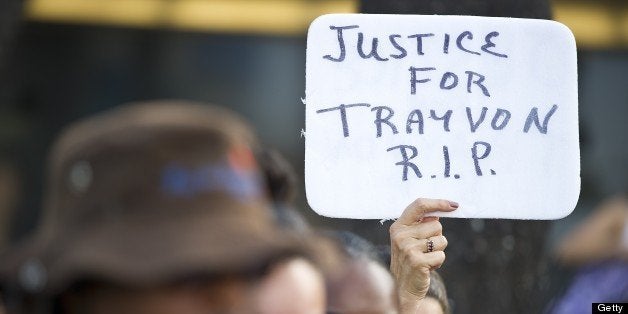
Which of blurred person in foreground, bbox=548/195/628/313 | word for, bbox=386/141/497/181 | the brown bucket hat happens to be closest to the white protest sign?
word for, bbox=386/141/497/181

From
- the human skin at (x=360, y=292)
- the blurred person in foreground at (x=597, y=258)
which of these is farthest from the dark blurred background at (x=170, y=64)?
the human skin at (x=360, y=292)

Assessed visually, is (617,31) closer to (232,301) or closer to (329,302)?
(329,302)

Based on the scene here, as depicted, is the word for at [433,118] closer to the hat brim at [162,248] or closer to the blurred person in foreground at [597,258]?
the blurred person in foreground at [597,258]

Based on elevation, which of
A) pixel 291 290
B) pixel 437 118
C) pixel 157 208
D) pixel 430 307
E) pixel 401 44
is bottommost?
pixel 430 307

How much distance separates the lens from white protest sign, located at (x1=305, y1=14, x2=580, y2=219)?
2.15m

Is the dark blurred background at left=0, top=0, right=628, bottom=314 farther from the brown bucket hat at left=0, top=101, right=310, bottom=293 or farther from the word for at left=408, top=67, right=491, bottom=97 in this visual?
the brown bucket hat at left=0, top=101, right=310, bottom=293

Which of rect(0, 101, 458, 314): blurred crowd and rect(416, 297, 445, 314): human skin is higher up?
rect(0, 101, 458, 314): blurred crowd

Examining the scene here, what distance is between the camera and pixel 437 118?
2195mm

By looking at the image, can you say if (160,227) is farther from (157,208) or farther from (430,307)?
(430,307)

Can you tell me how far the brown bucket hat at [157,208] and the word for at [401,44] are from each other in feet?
2.97

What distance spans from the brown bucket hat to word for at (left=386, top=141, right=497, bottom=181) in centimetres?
87

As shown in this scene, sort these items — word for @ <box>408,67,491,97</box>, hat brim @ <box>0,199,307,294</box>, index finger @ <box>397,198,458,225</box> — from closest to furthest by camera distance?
hat brim @ <box>0,199,307,294</box> < index finger @ <box>397,198,458,225</box> < word for @ <box>408,67,491,97</box>

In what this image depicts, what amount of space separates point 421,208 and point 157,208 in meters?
0.94

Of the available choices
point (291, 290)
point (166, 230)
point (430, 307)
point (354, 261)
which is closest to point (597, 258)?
point (430, 307)
